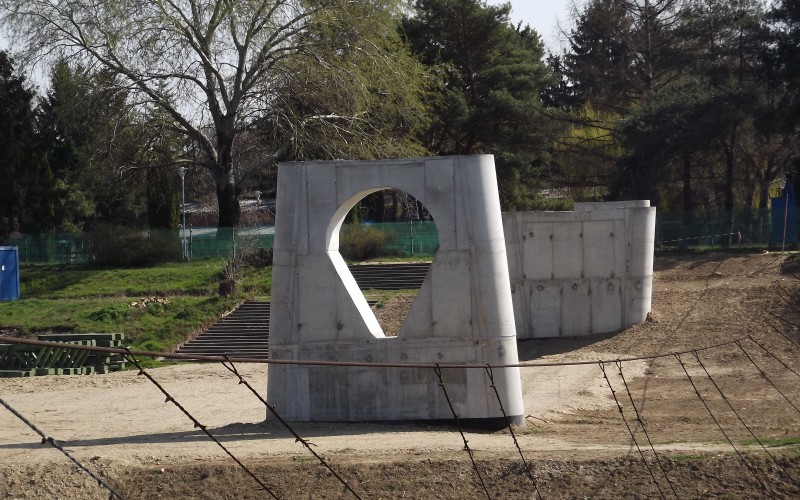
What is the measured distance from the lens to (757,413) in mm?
19000

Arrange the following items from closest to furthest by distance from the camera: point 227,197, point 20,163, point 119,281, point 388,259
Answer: point 119,281 < point 388,259 < point 227,197 < point 20,163

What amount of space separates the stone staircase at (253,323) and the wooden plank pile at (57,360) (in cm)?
289

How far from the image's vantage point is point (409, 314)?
1736 cm

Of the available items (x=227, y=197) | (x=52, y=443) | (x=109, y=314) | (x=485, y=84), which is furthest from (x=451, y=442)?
(x=485, y=84)

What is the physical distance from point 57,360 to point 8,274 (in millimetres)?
12022

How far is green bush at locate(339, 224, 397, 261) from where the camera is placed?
135 ft

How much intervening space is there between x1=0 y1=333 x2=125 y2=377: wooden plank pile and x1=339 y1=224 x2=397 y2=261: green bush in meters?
13.6

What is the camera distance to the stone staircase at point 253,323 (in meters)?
31.2

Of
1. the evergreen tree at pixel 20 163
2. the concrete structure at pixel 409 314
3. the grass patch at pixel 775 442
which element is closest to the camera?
the grass patch at pixel 775 442

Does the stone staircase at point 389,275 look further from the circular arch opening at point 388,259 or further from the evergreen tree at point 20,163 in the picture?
the evergreen tree at point 20,163

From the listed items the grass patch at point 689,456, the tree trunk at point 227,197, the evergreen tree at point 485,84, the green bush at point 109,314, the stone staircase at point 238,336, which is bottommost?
the stone staircase at point 238,336

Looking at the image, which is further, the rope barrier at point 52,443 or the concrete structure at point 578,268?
the concrete structure at point 578,268

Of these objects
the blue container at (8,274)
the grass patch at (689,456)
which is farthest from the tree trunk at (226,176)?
the grass patch at (689,456)

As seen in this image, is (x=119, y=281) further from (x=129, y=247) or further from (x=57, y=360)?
(x=57, y=360)
